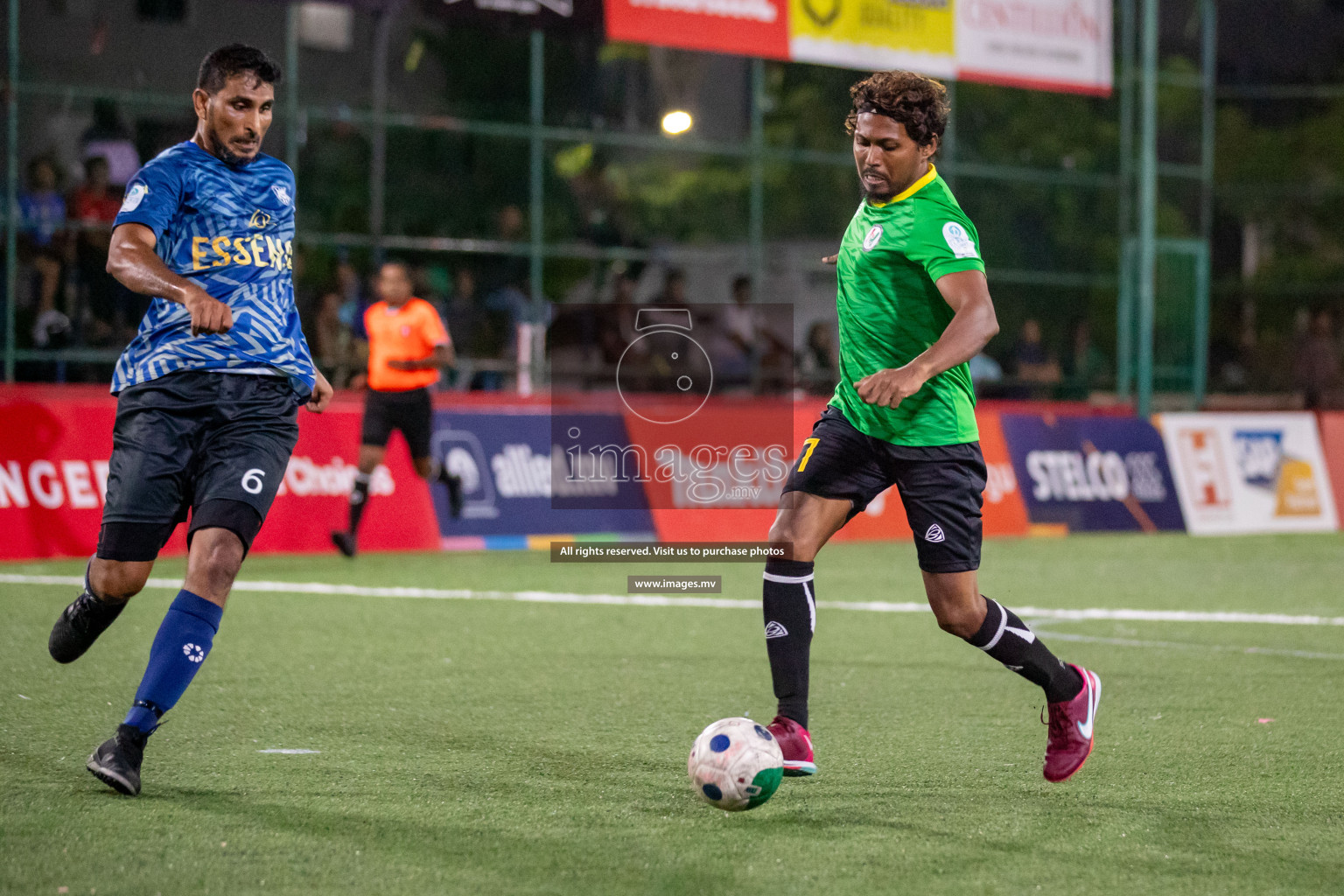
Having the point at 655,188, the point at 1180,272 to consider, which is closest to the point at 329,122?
the point at 655,188

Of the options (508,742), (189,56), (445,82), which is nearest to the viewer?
(508,742)

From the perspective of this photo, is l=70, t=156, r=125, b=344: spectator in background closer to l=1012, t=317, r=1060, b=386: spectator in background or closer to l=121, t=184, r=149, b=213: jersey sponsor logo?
l=121, t=184, r=149, b=213: jersey sponsor logo

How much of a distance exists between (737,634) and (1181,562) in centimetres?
602

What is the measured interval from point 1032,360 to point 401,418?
12.9 meters

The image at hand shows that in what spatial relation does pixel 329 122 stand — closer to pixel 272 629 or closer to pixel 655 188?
pixel 655 188

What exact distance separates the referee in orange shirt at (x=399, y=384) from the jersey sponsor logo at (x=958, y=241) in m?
8.33

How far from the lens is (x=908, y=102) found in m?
5.16

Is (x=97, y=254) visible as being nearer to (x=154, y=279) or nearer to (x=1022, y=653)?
(x=154, y=279)

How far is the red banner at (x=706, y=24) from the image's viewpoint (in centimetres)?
1759

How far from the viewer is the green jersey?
520 centimetres

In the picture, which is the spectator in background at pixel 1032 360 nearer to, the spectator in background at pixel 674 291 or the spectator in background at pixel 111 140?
the spectator in background at pixel 674 291

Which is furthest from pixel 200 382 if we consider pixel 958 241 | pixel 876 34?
pixel 876 34

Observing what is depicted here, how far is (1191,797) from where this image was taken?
207 inches

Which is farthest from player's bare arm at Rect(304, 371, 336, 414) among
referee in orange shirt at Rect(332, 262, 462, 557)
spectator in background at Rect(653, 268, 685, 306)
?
spectator in background at Rect(653, 268, 685, 306)
